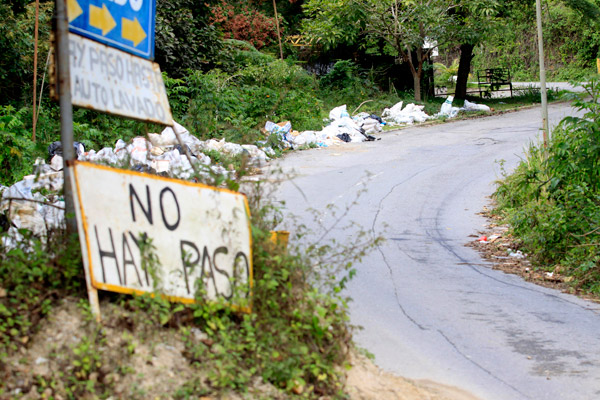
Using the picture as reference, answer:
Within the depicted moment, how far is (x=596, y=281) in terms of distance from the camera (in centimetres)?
936

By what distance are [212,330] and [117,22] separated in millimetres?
2317

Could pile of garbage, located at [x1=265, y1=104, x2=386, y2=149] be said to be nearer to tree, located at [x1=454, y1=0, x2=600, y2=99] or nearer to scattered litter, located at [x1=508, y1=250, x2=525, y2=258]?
tree, located at [x1=454, y1=0, x2=600, y2=99]

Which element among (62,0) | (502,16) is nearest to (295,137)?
(502,16)

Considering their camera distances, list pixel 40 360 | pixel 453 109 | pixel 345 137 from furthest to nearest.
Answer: pixel 453 109 → pixel 345 137 → pixel 40 360

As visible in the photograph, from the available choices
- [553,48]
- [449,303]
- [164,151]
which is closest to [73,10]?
[449,303]

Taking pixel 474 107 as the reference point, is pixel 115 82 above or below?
above

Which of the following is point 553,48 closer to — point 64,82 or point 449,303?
point 449,303

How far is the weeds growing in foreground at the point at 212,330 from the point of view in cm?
Answer: 393

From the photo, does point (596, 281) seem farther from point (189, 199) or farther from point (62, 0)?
point (62, 0)

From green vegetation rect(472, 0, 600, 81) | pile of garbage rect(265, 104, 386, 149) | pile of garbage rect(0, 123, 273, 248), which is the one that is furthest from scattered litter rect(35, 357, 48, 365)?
green vegetation rect(472, 0, 600, 81)

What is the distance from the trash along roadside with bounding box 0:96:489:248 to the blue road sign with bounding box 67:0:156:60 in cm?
88

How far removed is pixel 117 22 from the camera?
501cm

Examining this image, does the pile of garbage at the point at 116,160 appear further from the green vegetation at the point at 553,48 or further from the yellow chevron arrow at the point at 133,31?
the green vegetation at the point at 553,48

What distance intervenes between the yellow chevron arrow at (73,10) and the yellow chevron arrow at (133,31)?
0.40 meters
